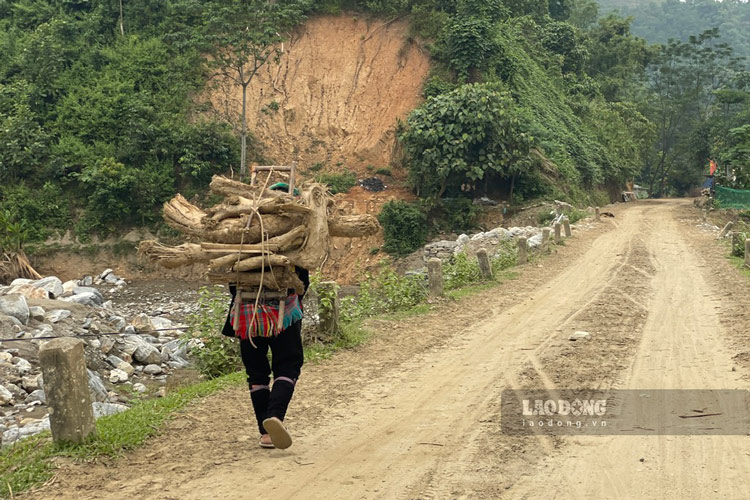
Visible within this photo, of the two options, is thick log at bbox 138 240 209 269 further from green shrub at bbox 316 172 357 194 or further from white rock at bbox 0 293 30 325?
green shrub at bbox 316 172 357 194

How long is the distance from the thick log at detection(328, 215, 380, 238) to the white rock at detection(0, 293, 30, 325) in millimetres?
9652

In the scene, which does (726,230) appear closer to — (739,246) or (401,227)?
(739,246)

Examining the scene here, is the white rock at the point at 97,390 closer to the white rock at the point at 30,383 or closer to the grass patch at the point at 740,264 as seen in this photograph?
the white rock at the point at 30,383

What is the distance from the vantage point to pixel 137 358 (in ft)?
43.7

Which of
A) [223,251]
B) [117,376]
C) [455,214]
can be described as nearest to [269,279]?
[223,251]

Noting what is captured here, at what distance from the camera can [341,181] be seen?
2989cm

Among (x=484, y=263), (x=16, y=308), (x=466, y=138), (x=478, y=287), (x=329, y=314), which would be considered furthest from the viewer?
(x=466, y=138)

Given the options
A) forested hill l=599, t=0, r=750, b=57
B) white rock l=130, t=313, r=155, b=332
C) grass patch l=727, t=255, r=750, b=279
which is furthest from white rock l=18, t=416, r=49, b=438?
forested hill l=599, t=0, r=750, b=57

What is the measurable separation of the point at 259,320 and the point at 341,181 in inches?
983

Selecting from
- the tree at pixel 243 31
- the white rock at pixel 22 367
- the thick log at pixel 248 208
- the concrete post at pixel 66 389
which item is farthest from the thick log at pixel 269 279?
the tree at pixel 243 31

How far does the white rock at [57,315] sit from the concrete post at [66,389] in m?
9.57

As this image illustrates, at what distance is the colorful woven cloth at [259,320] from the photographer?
5156mm

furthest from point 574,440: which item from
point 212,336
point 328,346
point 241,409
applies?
point 212,336

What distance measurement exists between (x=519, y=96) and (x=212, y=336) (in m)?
27.1
